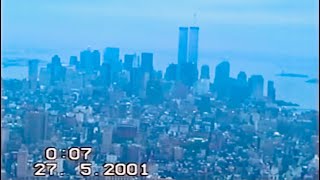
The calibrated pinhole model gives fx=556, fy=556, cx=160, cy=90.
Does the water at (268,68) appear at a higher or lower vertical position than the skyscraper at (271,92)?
higher

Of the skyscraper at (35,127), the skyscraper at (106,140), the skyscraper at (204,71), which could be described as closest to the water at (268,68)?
the skyscraper at (204,71)

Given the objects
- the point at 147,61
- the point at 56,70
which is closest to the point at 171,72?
the point at 147,61

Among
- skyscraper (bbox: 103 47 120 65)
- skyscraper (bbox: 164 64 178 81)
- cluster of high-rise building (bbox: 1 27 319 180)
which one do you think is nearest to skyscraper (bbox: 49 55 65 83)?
cluster of high-rise building (bbox: 1 27 319 180)

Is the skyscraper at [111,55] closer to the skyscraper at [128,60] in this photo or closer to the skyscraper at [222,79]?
the skyscraper at [128,60]

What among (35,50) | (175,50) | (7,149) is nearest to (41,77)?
(35,50)

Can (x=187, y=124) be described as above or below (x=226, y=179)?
above

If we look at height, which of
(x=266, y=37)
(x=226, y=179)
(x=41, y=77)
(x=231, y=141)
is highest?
(x=266, y=37)

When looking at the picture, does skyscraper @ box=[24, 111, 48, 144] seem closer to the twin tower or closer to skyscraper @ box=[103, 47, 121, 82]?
skyscraper @ box=[103, 47, 121, 82]

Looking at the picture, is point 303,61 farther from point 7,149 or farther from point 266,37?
point 7,149
